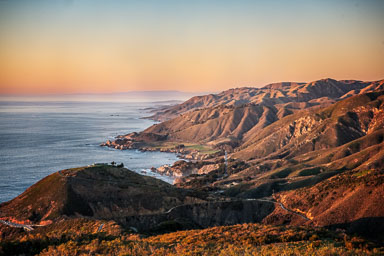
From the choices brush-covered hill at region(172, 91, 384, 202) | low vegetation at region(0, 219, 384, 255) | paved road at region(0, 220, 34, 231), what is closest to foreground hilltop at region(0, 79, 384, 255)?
low vegetation at region(0, 219, 384, 255)

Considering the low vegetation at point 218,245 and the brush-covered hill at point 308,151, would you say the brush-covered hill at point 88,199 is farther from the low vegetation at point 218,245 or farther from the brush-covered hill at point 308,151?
the low vegetation at point 218,245

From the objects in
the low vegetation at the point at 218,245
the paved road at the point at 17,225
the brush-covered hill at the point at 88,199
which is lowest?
the paved road at the point at 17,225

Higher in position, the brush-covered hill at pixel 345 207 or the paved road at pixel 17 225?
the brush-covered hill at pixel 345 207

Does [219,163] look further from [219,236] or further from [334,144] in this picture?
[219,236]

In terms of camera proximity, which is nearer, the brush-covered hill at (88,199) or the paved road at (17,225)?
the paved road at (17,225)

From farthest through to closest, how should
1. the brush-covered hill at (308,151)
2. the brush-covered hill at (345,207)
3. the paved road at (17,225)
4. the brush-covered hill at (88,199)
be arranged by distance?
the brush-covered hill at (308,151), the brush-covered hill at (88,199), the paved road at (17,225), the brush-covered hill at (345,207)

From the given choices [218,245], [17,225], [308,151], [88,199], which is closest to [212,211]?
[88,199]

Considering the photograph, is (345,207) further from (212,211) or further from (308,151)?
(308,151)

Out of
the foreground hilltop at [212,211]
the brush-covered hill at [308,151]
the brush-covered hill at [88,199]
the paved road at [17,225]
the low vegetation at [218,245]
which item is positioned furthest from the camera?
the brush-covered hill at [308,151]

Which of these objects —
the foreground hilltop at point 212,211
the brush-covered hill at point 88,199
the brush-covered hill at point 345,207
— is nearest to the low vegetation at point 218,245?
the foreground hilltop at point 212,211

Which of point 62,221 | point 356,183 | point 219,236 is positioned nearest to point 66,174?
point 62,221
